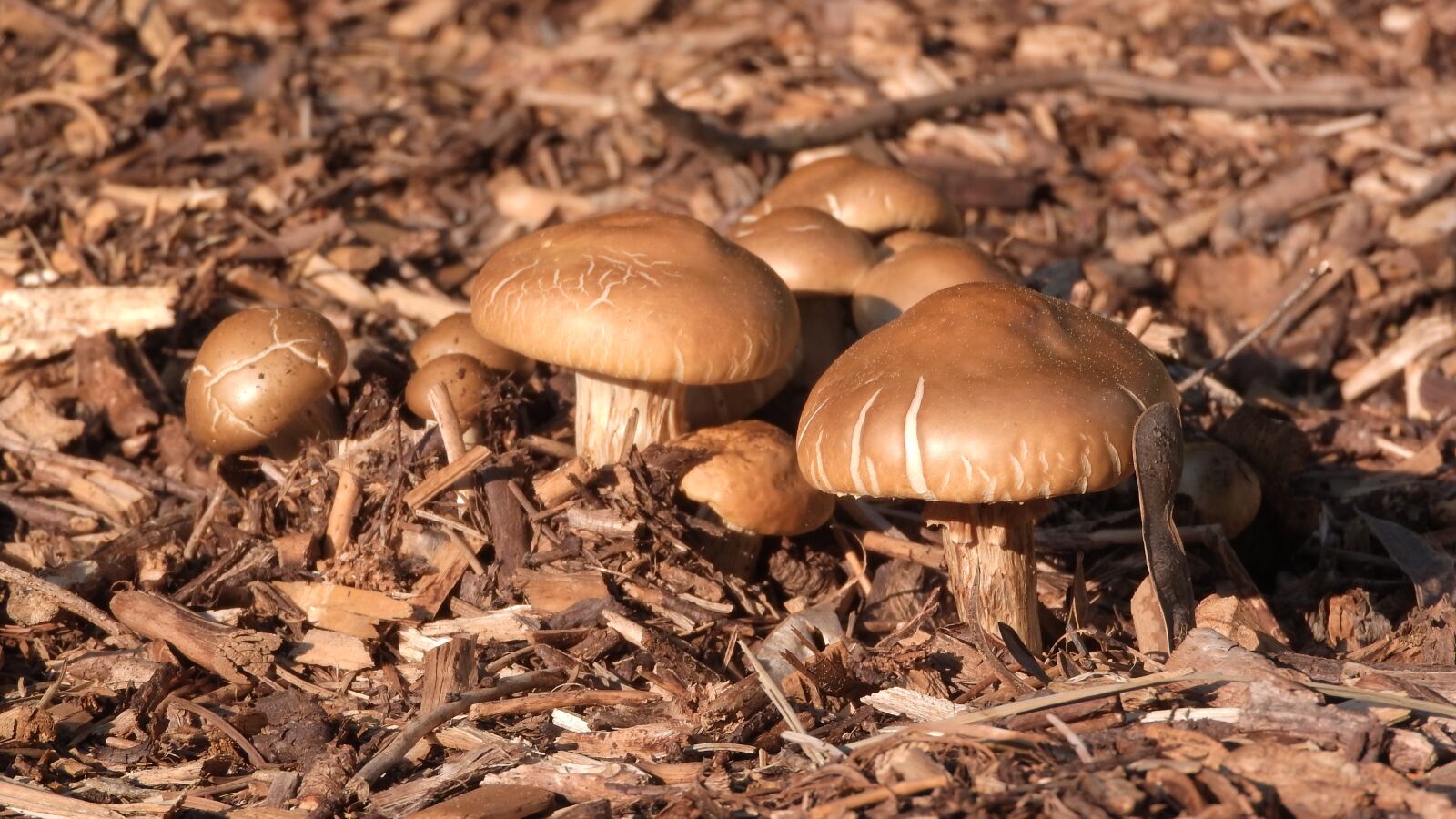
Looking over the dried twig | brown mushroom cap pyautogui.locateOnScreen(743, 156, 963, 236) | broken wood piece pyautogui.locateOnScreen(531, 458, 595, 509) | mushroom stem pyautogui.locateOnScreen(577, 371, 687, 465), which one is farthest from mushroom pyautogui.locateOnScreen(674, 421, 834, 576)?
the dried twig

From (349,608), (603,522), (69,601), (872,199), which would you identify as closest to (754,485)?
(603,522)

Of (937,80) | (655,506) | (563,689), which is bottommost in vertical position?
(563,689)

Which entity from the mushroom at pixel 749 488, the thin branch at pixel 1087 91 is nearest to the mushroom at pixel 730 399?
the mushroom at pixel 749 488

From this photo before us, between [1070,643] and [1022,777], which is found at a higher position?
[1022,777]

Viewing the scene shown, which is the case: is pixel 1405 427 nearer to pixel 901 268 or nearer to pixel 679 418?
pixel 901 268

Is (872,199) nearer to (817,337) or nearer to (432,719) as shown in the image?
(817,337)

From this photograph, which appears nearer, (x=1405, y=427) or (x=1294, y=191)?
(x=1405, y=427)

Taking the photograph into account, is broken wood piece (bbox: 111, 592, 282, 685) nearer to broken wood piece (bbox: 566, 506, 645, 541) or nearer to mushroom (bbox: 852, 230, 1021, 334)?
broken wood piece (bbox: 566, 506, 645, 541)

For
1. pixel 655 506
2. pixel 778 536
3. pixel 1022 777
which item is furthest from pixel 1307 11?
pixel 1022 777

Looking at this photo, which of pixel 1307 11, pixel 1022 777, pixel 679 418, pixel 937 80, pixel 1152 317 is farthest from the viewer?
pixel 1307 11
